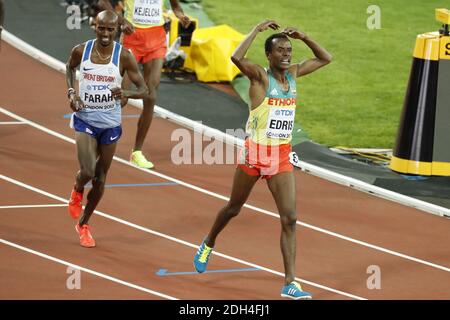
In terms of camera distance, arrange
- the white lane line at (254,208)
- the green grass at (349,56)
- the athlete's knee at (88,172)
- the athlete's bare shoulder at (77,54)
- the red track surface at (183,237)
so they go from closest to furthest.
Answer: the red track surface at (183,237) < the athlete's knee at (88,172) < the athlete's bare shoulder at (77,54) < the white lane line at (254,208) < the green grass at (349,56)

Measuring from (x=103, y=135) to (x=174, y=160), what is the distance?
3.25 meters

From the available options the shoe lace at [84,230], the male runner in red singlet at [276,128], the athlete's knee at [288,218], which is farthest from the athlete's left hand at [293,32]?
the shoe lace at [84,230]

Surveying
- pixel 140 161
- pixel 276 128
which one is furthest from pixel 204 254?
pixel 140 161

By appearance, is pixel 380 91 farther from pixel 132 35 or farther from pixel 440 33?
pixel 132 35

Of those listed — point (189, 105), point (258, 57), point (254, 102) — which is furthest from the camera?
point (258, 57)

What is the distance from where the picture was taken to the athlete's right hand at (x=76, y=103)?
10219 millimetres

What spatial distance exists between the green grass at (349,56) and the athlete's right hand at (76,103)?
17.2 ft

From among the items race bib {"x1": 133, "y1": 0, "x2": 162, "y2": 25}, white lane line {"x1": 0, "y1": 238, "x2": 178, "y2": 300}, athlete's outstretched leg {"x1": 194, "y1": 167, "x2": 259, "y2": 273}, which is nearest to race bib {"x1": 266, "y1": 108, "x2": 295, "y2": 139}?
athlete's outstretched leg {"x1": 194, "y1": 167, "x2": 259, "y2": 273}

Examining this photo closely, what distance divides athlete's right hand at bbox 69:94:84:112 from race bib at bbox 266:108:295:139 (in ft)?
6.04

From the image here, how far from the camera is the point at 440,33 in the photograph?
13.6 meters

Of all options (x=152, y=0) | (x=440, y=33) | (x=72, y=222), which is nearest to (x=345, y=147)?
(x=440, y=33)

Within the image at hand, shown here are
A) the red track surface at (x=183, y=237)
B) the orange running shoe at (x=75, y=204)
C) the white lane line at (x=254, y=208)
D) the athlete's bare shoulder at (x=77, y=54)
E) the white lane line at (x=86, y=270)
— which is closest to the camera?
the white lane line at (x=86, y=270)

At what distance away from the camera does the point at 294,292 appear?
955 centimetres

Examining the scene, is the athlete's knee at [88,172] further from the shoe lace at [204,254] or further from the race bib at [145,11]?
the race bib at [145,11]
